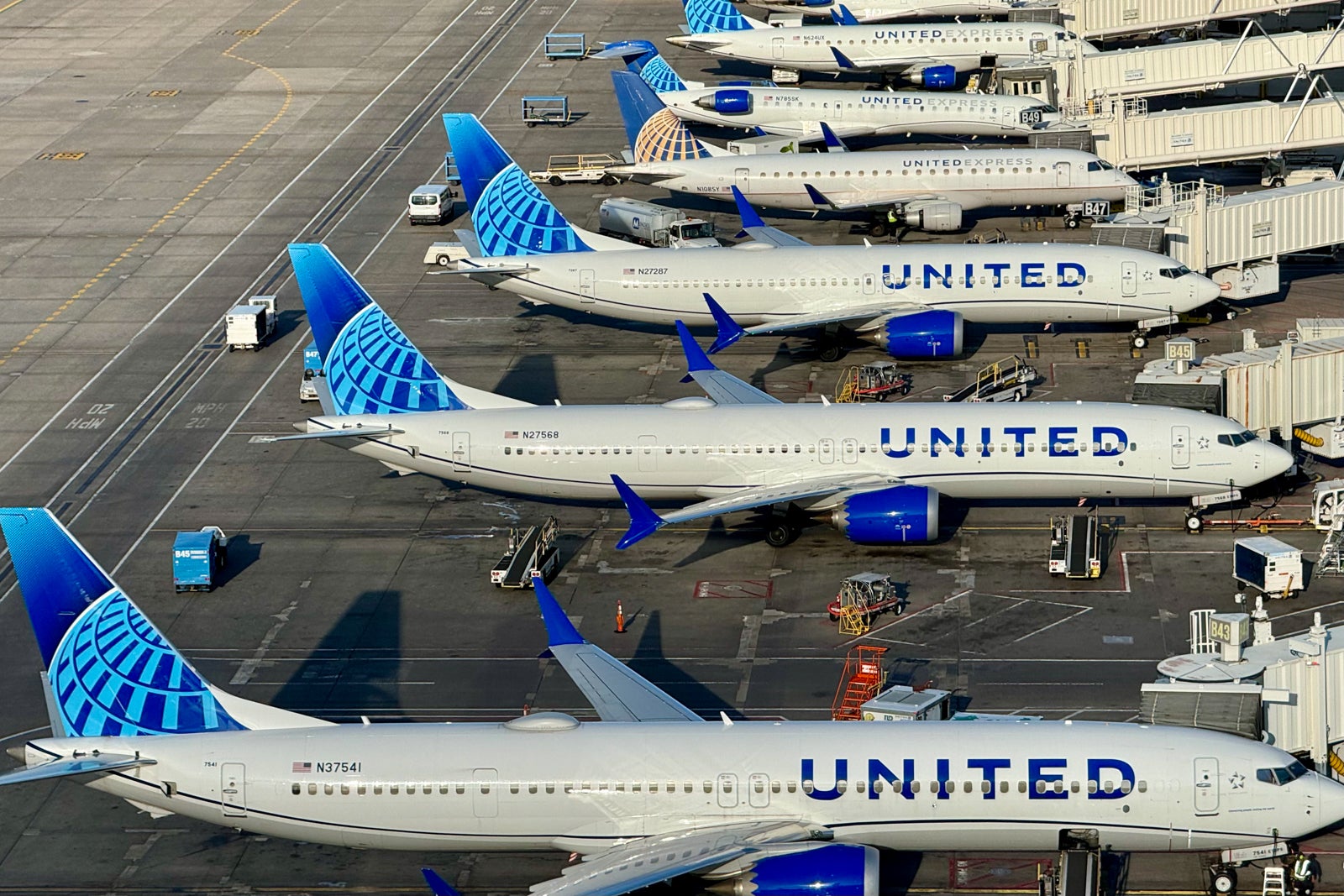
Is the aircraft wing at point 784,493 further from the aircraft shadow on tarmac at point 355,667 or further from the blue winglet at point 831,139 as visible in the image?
the blue winglet at point 831,139

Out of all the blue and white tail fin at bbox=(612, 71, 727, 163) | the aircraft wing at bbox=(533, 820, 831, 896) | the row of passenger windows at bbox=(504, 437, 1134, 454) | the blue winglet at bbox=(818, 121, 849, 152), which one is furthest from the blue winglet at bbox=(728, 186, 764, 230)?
the aircraft wing at bbox=(533, 820, 831, 896)

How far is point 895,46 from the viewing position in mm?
131250

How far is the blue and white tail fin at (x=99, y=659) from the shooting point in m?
45.4

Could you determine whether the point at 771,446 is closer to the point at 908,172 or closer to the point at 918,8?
the point at 908,172

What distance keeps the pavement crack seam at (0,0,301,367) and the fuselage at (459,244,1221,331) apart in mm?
23369

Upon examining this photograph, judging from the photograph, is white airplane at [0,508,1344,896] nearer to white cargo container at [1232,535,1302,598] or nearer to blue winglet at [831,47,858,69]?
white cargo container at [1232,535,1302,598]

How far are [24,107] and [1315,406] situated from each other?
9569cm

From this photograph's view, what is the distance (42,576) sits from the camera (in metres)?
45.5

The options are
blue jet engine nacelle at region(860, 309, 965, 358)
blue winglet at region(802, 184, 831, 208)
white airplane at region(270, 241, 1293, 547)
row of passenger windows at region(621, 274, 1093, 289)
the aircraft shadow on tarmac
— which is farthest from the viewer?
blue winglet at region(802, 184, 831, 208)

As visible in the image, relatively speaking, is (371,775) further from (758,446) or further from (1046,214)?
(1046,214)

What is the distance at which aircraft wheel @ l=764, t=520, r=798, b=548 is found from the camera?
6919 cm

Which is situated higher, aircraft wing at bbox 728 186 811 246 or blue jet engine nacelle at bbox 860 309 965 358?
aircraft wing at bbox 728 186 811 246

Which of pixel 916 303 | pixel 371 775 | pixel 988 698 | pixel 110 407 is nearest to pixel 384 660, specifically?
pixel 371 775

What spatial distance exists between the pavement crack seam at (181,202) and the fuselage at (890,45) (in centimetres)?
3175
